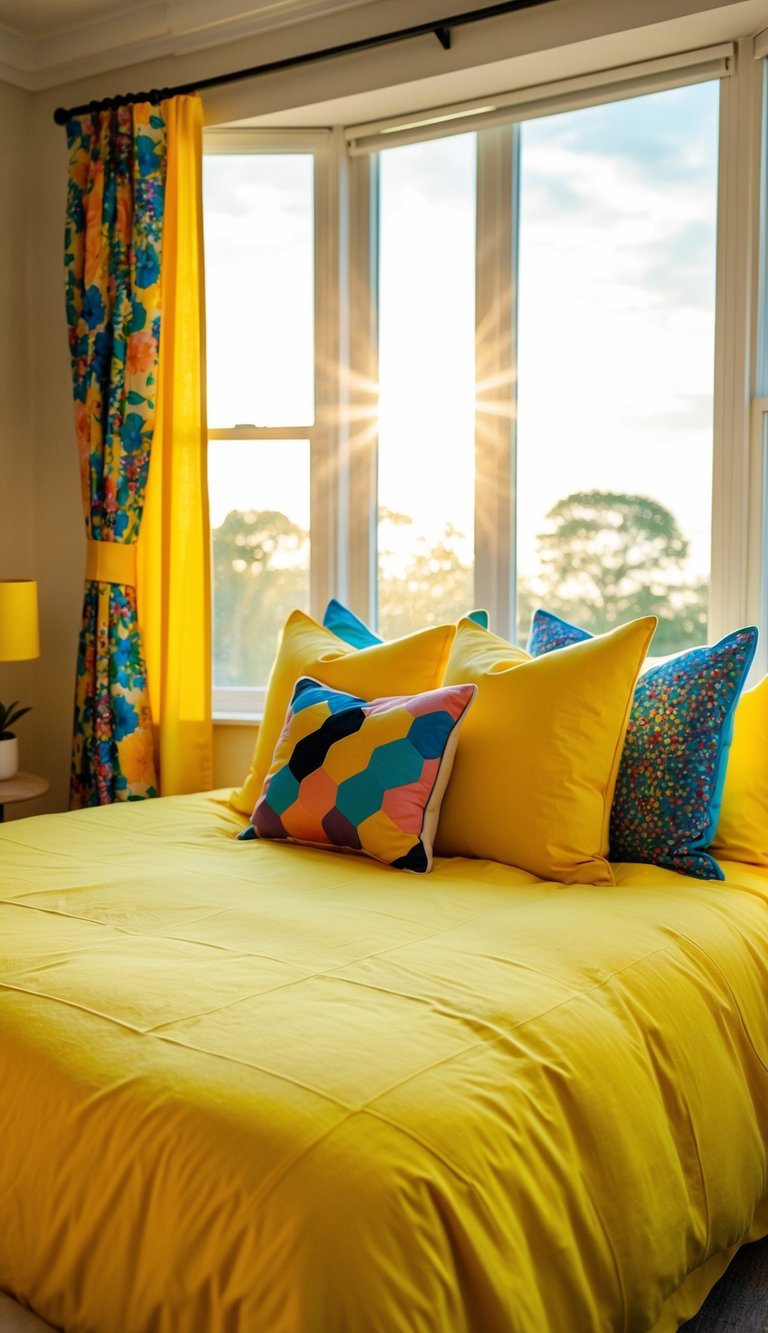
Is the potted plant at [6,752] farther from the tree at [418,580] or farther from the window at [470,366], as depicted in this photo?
the tree at [418,580]

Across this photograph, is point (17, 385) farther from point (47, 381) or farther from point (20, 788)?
point (20, 788)

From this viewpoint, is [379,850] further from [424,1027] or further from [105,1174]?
[105,1174]

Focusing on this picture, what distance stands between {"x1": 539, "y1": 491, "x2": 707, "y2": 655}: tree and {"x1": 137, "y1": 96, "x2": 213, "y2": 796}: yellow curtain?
1.07m

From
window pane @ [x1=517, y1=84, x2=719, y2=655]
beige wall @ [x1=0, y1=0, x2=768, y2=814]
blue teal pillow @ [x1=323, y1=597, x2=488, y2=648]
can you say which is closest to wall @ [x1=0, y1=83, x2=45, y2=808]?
beige wall @ [x1=0, y1=0, x2=768, y2=814]

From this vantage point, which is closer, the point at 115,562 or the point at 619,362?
the point at 619,362

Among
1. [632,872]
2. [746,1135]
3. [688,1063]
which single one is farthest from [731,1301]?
[632,872]

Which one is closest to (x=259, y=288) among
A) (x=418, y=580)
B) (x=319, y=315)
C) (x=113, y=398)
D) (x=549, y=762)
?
(x=319, y=315)

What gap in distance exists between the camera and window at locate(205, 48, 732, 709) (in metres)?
3.03

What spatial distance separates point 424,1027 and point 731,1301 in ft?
2.72

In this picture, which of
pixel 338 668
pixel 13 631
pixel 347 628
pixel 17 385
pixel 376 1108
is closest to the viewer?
pixel 376 1108

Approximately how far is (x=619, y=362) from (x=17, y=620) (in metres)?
1.89

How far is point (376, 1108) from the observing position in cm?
120

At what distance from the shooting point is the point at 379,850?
7.32 ft

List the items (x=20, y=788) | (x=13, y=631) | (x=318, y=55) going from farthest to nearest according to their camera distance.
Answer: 1. (x=13, y=631)
2. (x=20, y=788)
3. (x=318, y=55)
